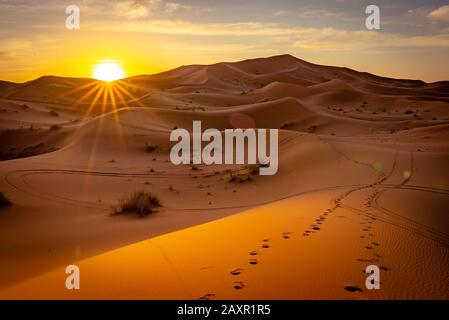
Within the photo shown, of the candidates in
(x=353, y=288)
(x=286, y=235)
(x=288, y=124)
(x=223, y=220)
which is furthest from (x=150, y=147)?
(x=353, y=288)

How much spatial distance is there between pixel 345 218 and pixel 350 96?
37.9 meters

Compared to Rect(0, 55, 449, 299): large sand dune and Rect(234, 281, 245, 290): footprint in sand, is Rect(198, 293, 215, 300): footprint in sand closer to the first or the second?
Rect(0, 55, 449, 299): large sand dune

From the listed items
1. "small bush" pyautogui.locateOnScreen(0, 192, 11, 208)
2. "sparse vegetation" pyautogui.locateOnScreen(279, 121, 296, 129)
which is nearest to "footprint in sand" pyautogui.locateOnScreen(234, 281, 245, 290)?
"small bush" pyautogui.locateOnScreen(0, 192, 11, 208)

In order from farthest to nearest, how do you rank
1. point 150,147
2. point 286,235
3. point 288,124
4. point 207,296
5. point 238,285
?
1. point 288,124
2. point 150,147
3. point 286,235
4. point 238,285
5. point 207,296

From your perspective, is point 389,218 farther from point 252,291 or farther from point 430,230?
point 252,291

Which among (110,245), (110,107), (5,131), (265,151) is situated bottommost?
(110,245)

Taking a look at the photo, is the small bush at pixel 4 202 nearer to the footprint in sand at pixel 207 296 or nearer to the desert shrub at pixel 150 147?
the footprint in sand at pixel 207 296

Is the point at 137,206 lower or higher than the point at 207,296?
higher

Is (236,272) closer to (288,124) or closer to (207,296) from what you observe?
(207,296)

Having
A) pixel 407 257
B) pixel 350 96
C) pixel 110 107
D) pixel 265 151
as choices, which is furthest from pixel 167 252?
pixel 350 96

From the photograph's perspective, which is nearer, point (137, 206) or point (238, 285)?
point (238, 285)

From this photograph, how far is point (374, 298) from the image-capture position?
3350 millimetres

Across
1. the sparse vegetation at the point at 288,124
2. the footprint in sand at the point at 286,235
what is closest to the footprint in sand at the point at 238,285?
the footprint in sand at the point at 286,235

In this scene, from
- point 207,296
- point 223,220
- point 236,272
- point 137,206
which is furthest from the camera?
point 137,206
